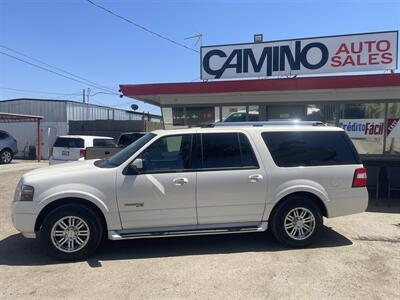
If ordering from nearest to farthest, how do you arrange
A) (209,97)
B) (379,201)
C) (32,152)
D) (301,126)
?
1. (301,126)
2. (379,201)
3. (209,97)
4. (32,152)

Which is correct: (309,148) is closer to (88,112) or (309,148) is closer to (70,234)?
(70,234)

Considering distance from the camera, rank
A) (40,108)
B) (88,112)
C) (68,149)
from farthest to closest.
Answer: (88,112), (40,108), (68,149)

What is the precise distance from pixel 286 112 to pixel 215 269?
6703 millimetres

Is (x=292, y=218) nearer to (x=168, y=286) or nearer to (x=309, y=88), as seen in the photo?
(x=168, y=286)

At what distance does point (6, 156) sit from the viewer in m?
21.4

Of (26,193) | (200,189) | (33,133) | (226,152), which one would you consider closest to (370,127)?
(226,152)

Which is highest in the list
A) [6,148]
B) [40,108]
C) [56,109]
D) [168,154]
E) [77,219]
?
[40,108]

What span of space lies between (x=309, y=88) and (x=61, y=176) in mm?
6685

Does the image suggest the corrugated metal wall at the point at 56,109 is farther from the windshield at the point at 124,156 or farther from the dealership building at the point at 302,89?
the windshield at the point at 124,156

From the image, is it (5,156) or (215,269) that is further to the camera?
(5,156)

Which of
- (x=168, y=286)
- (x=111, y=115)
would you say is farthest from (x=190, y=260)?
(x=111, y=115)

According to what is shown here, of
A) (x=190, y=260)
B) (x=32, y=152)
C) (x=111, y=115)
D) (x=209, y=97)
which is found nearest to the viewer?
(x=190, y=260)

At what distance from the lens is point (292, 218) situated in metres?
6.00

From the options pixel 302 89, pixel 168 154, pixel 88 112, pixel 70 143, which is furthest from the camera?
pixel 88 112
